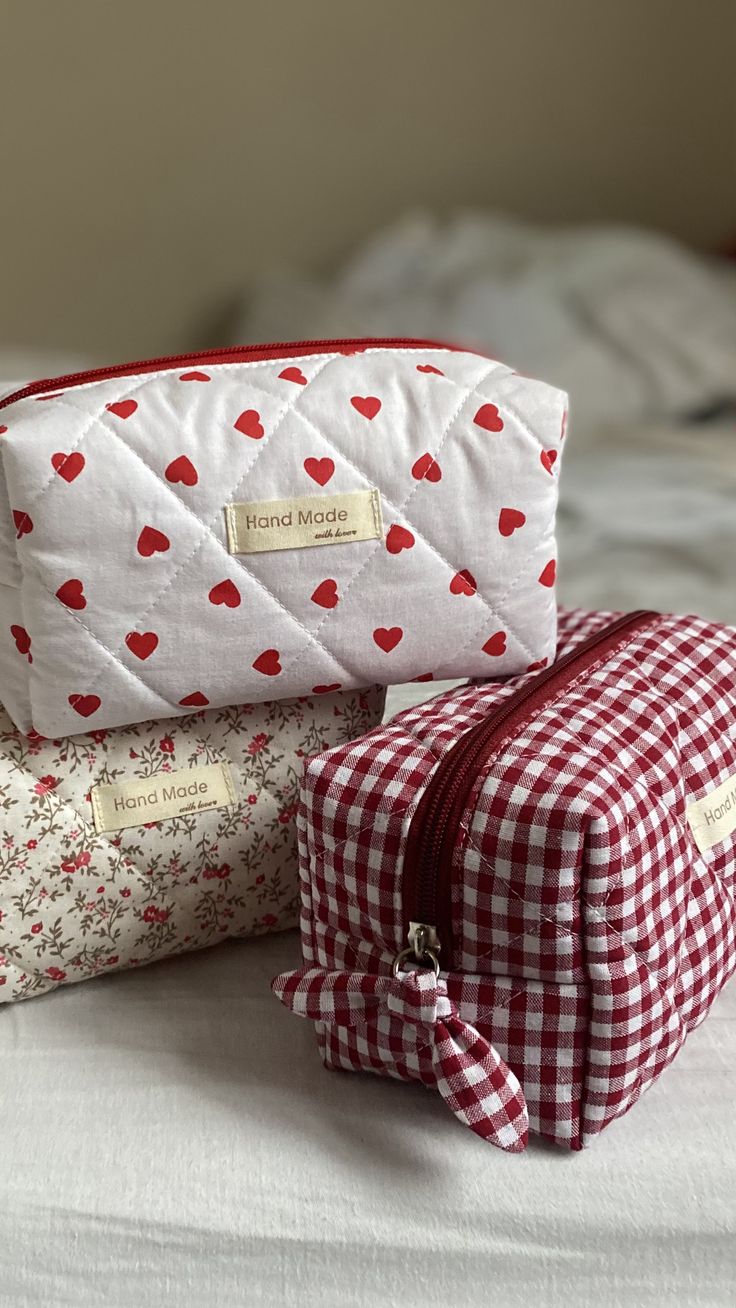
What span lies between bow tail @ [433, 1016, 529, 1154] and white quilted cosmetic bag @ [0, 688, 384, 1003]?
0.68 feet

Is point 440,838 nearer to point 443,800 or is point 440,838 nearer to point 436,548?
point 443,800

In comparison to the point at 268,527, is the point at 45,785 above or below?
below

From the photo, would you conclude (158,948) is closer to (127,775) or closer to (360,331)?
(127,775)

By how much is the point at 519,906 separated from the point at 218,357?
13.4 inches

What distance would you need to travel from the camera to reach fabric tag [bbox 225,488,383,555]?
62 cm

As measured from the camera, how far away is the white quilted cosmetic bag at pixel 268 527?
1.96 feet

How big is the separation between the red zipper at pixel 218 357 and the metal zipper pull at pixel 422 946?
0.32m

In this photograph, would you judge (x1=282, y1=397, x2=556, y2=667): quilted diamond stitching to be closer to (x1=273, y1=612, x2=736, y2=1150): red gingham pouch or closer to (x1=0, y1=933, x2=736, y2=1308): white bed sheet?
(x1=273, y1=612, x2=736, y2=1150): red gingham pouch

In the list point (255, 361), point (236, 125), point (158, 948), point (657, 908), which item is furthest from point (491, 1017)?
point (236, 125)

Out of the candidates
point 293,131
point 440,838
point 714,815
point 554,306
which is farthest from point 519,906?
point 293,131

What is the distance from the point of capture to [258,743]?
2.31ft

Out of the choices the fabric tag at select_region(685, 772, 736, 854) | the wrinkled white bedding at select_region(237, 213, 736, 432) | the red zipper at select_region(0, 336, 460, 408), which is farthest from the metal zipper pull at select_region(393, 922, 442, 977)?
the wrinkled white bedding at select_region(237, 213, 736, 432)

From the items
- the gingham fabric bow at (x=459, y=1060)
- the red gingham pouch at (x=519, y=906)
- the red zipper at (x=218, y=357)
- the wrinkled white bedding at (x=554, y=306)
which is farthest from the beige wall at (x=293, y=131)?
the gingham fabric bow at (x=459, y=1060)

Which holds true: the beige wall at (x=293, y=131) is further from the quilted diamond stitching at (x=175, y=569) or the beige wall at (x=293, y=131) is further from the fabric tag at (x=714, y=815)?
the fabric tag at (x=714, y=815)
